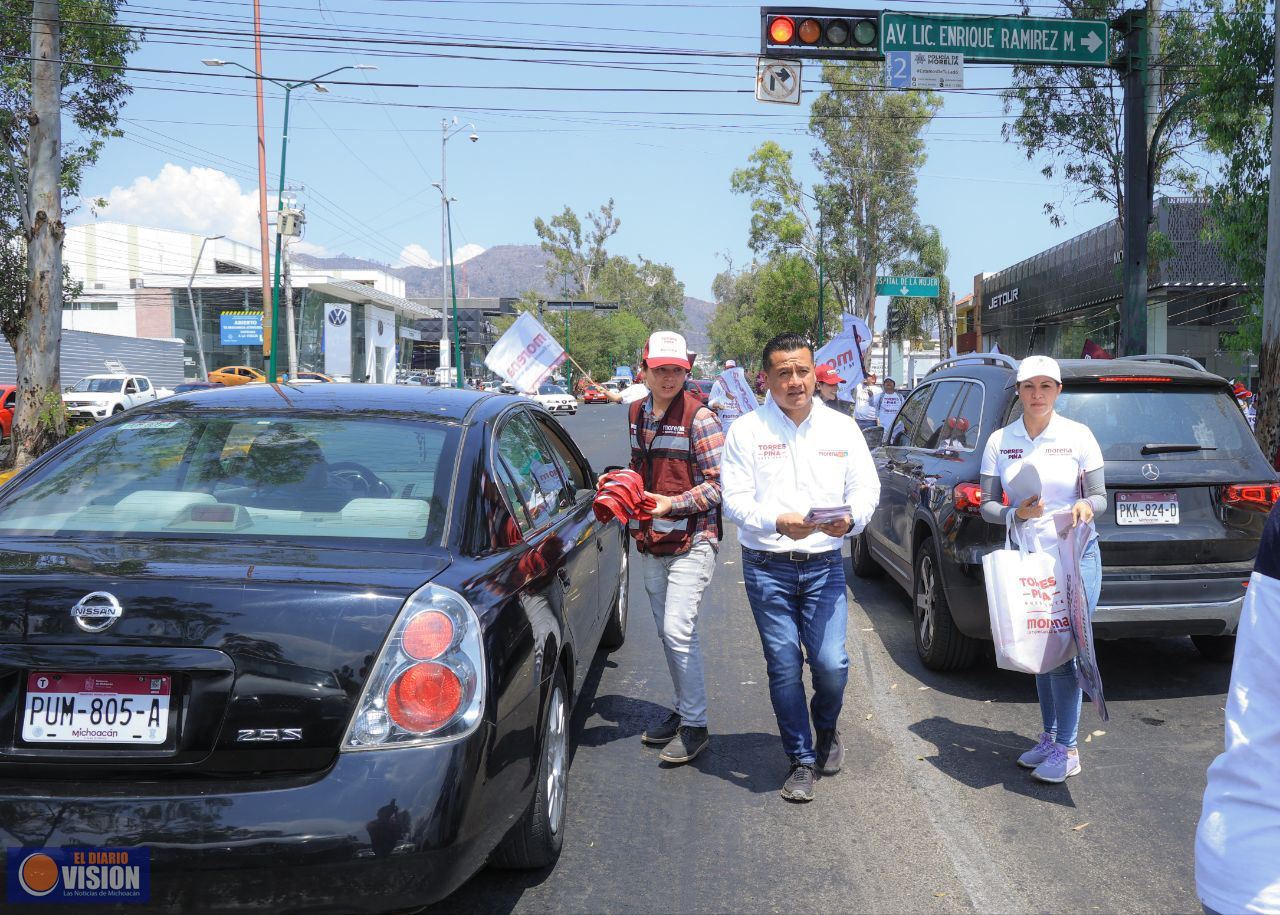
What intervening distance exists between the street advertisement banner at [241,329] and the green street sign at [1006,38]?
47115 millimetres

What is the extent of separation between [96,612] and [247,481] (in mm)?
899

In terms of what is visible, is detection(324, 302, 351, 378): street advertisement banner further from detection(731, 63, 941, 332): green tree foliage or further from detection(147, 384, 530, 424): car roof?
detection(147, 384, 530, 424): car roof

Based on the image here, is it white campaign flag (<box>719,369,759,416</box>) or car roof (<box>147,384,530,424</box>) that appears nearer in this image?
car roof (<box>147,384,530,424</box>)

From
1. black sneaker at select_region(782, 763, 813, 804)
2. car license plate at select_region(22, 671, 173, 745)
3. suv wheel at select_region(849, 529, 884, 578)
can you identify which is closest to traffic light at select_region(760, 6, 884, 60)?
suv wheel at select_region(849, 529, 884, 578)

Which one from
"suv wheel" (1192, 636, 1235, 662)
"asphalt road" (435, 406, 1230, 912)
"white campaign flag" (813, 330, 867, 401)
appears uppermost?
"white campaign flag" (813, 330, 867, 401)

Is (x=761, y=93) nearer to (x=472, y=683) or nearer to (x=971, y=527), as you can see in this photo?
(x=971, y=527)

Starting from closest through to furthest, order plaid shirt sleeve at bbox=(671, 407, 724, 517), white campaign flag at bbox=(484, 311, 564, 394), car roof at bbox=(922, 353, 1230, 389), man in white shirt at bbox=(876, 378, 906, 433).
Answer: plaid shirt sleeve at bbox=(671, 407, 724, 517) → car roof at bbox=(922, 353, 1230, 389) → white campaign flag at bbox=(484, 311, 564, 394) → man in white shirt at bbox=(876, 378, 906, 433)

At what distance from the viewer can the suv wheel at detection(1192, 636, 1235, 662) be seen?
A: 6.16m

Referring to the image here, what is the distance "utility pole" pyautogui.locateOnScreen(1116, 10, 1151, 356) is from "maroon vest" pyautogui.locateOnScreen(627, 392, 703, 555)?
934 cm

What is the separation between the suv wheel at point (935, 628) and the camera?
19.3ft

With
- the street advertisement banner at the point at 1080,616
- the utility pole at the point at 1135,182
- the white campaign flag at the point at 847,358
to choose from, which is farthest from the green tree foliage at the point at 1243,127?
the street advertisement banner at the point at 1080,616

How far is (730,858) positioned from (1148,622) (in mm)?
2736

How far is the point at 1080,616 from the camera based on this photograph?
14.2 feet

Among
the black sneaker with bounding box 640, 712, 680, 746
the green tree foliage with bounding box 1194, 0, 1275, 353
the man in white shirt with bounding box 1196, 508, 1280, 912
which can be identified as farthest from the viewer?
the green tree foliage with bounding box 1194, 0, 1275, 353
